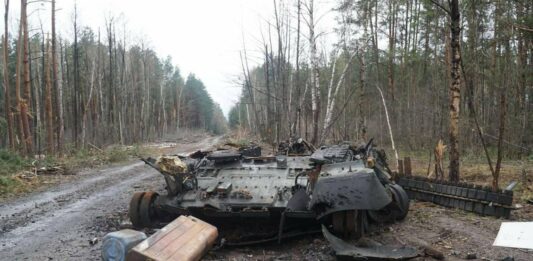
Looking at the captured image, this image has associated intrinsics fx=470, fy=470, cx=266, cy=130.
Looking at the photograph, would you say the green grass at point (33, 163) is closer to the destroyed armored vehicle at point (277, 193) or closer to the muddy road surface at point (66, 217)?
the muddy road surface at point (66, 217)

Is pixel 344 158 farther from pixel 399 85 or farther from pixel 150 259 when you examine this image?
pixel 399 85

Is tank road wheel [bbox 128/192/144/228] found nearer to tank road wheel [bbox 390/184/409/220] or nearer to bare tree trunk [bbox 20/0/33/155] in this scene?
tank road wheel [bbox 390/184/409/220]

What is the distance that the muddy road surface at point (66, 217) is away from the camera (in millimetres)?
5926

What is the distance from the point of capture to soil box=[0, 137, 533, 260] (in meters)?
5.57

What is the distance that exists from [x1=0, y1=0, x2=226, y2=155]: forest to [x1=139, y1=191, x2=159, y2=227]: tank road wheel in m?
12.0

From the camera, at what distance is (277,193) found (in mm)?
6133

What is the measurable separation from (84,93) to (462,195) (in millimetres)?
33504

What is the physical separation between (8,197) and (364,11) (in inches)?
653

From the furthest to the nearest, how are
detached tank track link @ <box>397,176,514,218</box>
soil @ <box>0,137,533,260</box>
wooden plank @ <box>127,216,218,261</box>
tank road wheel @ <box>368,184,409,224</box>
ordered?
detached tank track link @ <box>397,176,514,218</box>, tank road wheel @ <box>368,184,409,224</box>, soil @ <box>0,137,533,260</box>, wooden plank @ <box>127,216,218,261</box>

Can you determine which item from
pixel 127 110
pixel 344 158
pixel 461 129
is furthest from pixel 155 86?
pixel 344 158

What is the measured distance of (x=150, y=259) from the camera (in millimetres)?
4121

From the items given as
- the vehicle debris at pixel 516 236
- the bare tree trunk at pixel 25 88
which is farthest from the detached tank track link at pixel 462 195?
the bare tree trunk at pixel 25 88

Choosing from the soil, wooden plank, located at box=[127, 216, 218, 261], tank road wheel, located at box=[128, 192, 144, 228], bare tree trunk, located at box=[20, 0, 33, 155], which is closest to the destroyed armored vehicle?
tank road wheel, located at box=[128, 192, 144, 228]

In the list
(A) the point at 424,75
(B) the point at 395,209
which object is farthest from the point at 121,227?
(A) the point at 424,75
